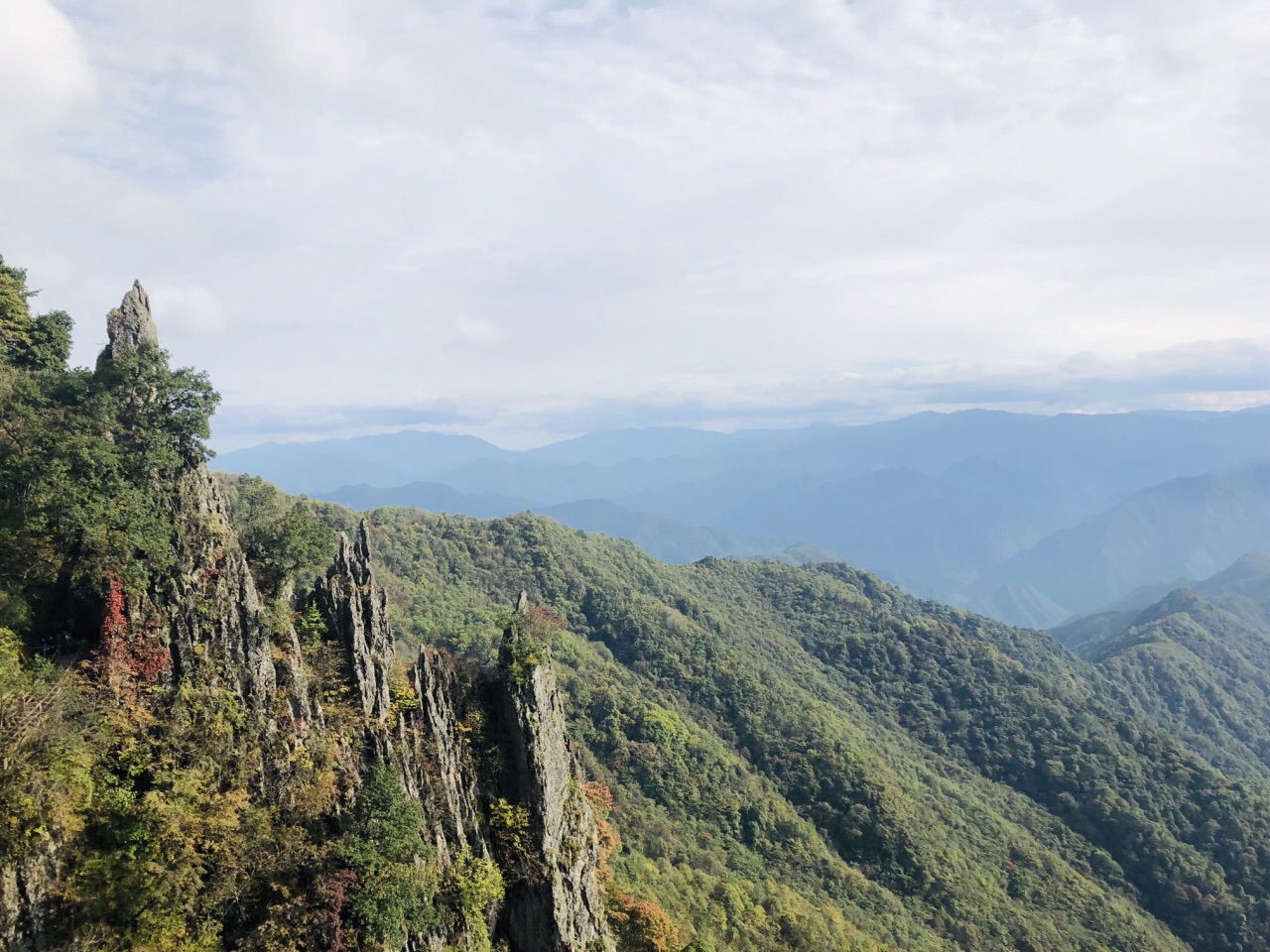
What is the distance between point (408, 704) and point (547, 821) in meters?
8.02

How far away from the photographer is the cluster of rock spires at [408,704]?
20.9 metres

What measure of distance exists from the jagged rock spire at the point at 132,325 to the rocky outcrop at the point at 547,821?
1972 centimetres

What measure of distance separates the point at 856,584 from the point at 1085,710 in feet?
202

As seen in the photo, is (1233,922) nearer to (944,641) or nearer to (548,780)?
(944,641)

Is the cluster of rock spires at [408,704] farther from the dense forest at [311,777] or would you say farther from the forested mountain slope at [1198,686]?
the forested mountain slope at [1198,686]

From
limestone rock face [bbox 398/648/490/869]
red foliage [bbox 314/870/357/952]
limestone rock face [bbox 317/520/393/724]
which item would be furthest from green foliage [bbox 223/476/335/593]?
red foliage [bbox 314/870/357/952]

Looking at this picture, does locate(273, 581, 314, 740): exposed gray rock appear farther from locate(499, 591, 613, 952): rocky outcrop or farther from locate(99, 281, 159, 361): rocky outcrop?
locate(99, 281, 159, 361): rocky outcrop

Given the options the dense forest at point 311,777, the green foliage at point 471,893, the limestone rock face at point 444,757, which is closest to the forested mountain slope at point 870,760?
the dense forest at point 311,777

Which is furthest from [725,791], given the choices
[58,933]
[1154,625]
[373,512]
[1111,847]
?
[1154,625]

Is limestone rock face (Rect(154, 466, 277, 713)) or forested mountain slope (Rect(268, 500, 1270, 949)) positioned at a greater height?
limestone rock face (Rect(154, 466, 277, 713))

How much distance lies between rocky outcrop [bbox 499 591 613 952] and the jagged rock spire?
64.7 feet

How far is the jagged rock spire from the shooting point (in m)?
24.5

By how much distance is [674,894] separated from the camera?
49000 millimetres

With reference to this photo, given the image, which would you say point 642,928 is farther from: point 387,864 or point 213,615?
point 213,615
